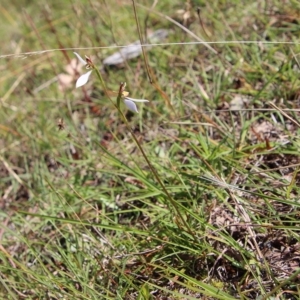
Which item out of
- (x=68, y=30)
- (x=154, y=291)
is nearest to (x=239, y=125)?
(x=154, y=291)

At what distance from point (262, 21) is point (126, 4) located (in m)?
0.88

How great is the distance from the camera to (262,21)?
2.35 metres

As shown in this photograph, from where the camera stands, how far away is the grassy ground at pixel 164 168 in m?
1.56

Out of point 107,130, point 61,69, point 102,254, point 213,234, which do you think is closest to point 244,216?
point 213,234

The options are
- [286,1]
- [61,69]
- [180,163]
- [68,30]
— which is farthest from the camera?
[68,30]

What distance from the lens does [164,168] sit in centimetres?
187

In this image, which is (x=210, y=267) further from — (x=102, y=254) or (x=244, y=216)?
(x=102, y=254)

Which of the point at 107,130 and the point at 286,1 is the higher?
the point at 286,1

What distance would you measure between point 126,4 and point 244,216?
67.6 inches

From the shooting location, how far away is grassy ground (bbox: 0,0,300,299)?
156 centimetres

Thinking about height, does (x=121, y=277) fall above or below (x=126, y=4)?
below

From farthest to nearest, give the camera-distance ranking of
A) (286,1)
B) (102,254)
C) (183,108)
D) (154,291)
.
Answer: (286,1)
(183,108)
(102,254)
(154,291)

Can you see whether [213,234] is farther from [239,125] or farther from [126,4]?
[126,4]

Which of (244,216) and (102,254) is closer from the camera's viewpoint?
(244,216)
